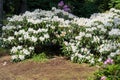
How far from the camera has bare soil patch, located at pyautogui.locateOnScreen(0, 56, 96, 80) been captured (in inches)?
408

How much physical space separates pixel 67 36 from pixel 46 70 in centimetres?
173

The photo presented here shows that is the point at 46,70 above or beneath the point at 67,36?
beneath

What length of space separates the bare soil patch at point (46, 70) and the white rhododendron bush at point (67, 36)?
32 cm

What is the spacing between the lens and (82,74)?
34.3 feet

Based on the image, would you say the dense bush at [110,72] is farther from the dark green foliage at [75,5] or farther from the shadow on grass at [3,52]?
the dark green foliage at [75,5]

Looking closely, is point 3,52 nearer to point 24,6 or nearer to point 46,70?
point 46,70

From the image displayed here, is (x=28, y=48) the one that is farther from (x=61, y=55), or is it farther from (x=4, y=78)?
(x=4, y=78)

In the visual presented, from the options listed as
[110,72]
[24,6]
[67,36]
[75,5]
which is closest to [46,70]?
[67,36]

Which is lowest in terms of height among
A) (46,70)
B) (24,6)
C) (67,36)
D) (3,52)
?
(46,70)

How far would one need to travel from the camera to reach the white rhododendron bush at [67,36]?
38.4ft

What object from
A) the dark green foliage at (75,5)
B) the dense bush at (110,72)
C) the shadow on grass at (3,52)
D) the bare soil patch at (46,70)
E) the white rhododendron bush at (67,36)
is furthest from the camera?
the dark green foliage at (75,5)

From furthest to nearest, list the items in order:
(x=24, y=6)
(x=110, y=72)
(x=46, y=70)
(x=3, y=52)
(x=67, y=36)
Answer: (x=24, y=6) < (x=3, y=52) < (x=67, y=36) < (x=46, y=70) < (x=110, y=72)

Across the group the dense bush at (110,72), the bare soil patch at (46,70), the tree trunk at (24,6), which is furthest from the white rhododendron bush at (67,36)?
the tree trunk at (24,6)

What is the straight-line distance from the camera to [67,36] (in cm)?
1234
